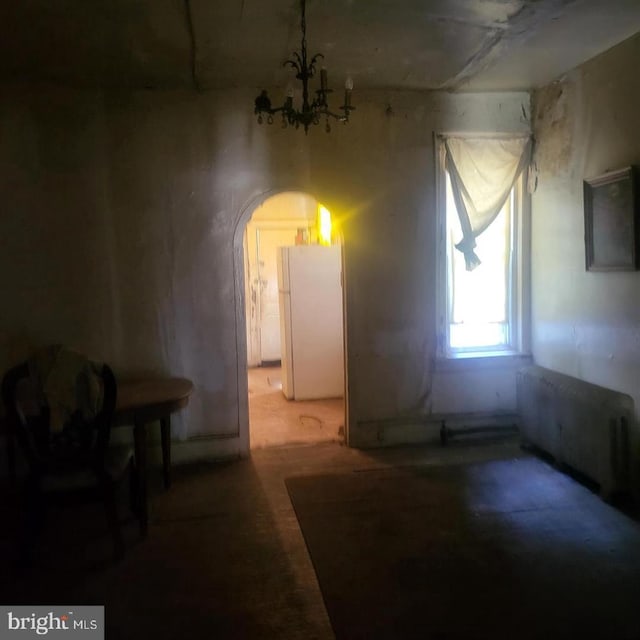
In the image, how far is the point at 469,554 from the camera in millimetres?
2801

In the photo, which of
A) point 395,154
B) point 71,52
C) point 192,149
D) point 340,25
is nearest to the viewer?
point 340,25

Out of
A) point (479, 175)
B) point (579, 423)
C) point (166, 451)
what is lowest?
point (166, 451)

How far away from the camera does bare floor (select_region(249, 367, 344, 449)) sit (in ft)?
15.1

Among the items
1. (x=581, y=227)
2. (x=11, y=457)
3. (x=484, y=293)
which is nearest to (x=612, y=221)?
(x=581, y=227)

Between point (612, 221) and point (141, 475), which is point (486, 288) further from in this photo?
point (141, 475)

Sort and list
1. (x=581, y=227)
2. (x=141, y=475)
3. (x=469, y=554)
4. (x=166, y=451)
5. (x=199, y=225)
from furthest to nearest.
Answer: (x=199, y=225), (x=581, y=227), (x=166, y=451), (x=141, y=475), (x=469, y=554)

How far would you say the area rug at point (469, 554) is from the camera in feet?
7.59

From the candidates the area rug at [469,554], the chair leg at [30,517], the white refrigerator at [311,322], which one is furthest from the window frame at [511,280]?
the chair leg at [30,517]

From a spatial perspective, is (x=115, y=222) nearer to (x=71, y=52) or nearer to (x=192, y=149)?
(x=192, y=149)

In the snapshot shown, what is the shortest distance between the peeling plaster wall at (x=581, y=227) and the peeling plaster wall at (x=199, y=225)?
489mm

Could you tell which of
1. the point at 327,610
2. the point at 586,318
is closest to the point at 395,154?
the point at 586,318

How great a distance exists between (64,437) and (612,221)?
10.6 ft

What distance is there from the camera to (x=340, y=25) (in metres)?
3.03

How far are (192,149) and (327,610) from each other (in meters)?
2.95
